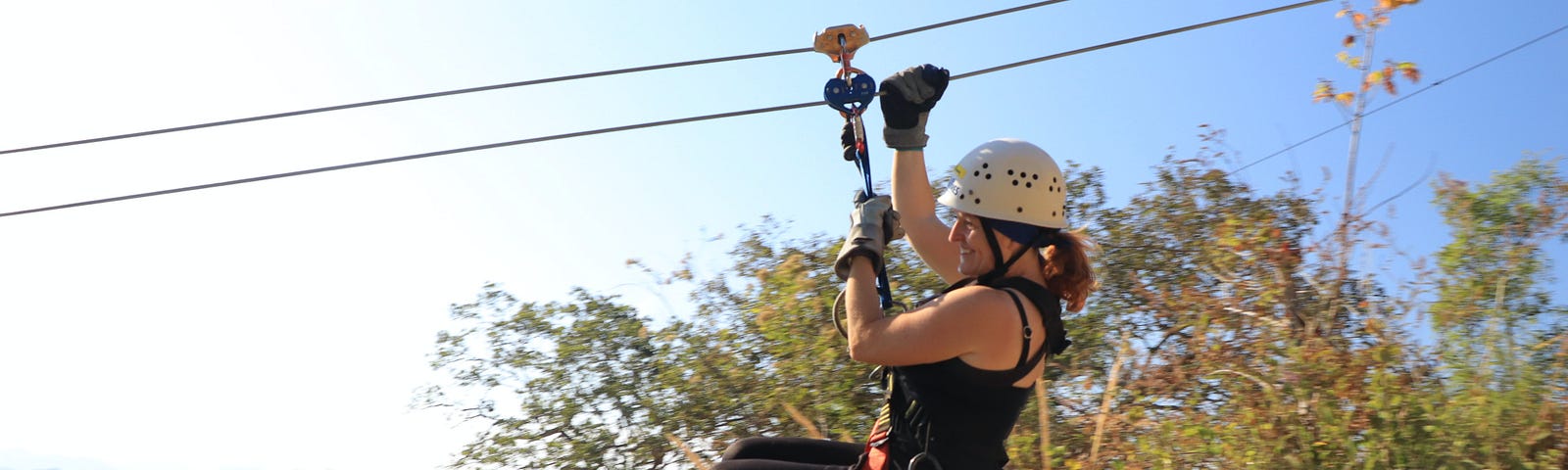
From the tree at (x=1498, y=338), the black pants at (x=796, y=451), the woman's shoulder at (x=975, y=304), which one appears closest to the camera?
the woman's shoulder at (x=975, y=304)

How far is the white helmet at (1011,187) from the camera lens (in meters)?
2.89

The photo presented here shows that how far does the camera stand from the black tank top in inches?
107

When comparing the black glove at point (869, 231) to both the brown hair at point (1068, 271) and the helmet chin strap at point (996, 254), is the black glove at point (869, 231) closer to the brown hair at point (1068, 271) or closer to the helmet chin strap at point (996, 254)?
the helmet chin strap at point (996, 254)

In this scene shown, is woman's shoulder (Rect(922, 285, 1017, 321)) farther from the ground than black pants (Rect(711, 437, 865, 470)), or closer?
farther from the ground

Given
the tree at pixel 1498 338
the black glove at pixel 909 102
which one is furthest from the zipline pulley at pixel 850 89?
the tree at pixel 1498 338

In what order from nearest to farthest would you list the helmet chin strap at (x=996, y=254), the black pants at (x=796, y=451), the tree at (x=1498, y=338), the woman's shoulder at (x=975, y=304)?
the woman's shoulder at (x=975, y=304) → the helmet chin strap at (x=996, y=254) → the black pants at (x=796, y=451) → the tree at (x=1498, y=338)

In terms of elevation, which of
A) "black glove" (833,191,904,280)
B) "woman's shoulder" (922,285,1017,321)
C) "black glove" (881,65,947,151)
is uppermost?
"black glove" (881,65,947,151)

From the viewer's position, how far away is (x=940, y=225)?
10.8 feet

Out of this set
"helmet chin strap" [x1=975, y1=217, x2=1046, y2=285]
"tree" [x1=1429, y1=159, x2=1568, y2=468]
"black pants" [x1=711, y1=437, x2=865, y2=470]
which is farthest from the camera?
"tree" [x1=1429, y1=159, x2=1568, y2=468]

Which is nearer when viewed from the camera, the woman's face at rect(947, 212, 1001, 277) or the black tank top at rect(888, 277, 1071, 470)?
the black tank top at rect(888, 277, 1071, 470)

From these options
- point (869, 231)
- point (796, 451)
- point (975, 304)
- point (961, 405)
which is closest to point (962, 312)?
point (975, 304)

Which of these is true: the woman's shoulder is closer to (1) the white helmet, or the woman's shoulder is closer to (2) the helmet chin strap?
(2) the helmet chin strap

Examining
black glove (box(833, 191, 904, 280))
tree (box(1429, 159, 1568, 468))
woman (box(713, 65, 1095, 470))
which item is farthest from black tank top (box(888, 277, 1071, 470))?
tree (box(1429, 159, 1568, 468))

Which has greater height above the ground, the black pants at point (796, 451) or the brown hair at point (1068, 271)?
the brown hair at point (1068, 271)
